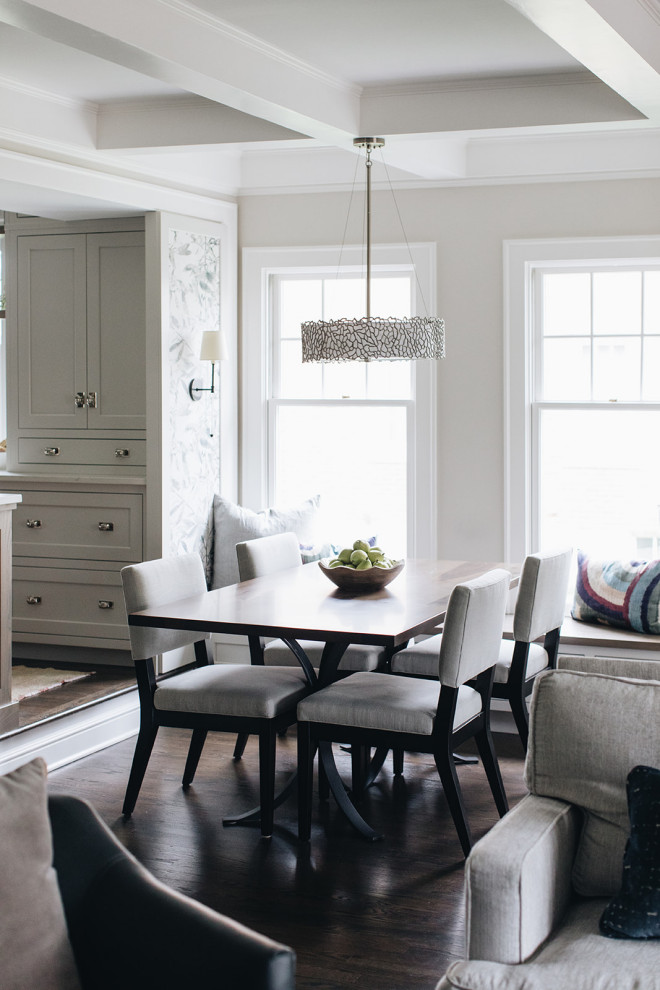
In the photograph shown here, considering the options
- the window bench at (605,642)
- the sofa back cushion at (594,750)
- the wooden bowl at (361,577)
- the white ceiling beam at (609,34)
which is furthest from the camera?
the window bench at (605,642)

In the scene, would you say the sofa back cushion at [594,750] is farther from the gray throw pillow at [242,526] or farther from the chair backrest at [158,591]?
the gray throw pillow at [242,526]

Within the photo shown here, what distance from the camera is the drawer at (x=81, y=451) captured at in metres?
5.22

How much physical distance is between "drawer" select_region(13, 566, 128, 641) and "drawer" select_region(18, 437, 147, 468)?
0.57 metres

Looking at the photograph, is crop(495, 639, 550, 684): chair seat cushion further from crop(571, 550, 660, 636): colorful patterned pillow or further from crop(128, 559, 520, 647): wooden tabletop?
crop(571, 550, 660, 636): colorful patterned pillow

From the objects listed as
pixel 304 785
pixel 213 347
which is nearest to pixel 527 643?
pixel 304 785

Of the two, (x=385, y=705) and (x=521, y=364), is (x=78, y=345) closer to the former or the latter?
(x=521, y=364)

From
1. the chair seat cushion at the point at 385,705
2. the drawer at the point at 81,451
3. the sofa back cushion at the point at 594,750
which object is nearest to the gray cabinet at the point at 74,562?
the drawer at the point at 81,451

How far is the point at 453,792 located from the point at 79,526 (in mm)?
2617

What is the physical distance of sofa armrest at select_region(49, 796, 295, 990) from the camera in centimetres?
150

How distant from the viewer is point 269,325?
560cm

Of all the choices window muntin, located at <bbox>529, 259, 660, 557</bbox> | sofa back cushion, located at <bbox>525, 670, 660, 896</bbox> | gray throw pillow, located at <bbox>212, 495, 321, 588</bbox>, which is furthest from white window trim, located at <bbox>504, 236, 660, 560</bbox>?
sofa back cushion, located at <bbox>525, 670, 660, 896</bbox>

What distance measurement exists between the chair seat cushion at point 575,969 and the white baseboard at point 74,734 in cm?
248

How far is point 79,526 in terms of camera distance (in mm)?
5152

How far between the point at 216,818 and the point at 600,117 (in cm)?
304
